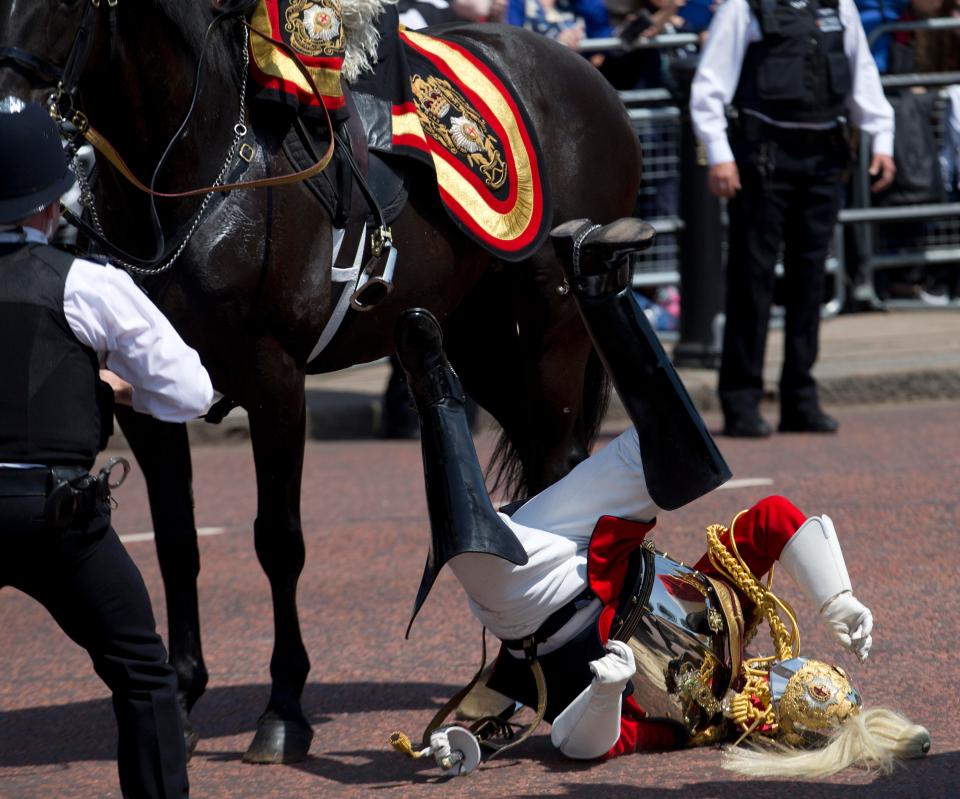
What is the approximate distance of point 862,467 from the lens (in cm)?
796

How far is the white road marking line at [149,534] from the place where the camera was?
7.08 meters

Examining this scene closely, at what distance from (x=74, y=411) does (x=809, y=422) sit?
6295 millimetres

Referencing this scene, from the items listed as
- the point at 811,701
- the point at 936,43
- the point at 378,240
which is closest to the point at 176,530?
the point at 378,240

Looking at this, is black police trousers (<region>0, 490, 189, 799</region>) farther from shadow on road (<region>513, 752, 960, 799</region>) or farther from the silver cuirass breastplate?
the silver cuirass breastplate

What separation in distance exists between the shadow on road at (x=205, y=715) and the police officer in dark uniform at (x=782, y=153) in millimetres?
4307

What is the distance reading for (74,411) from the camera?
323 cm

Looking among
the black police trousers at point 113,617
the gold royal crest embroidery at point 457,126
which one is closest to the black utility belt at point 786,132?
the gold royal crest embroidery at point 457,126

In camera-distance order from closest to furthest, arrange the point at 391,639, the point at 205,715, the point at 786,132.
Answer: the point at 205,715 < the point at 391,639 < the point at 786,132

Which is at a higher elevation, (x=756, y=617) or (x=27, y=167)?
(x=27, y=167)

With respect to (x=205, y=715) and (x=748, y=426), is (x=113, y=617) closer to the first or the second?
(x=205, y=715)

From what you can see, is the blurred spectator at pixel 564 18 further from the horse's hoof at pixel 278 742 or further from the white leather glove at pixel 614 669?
the white leather glove at pixel 614 669

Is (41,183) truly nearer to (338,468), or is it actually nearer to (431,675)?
(431,675)

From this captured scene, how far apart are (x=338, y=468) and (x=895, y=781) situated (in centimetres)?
502

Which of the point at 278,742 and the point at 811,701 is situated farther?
the point at 278,742
